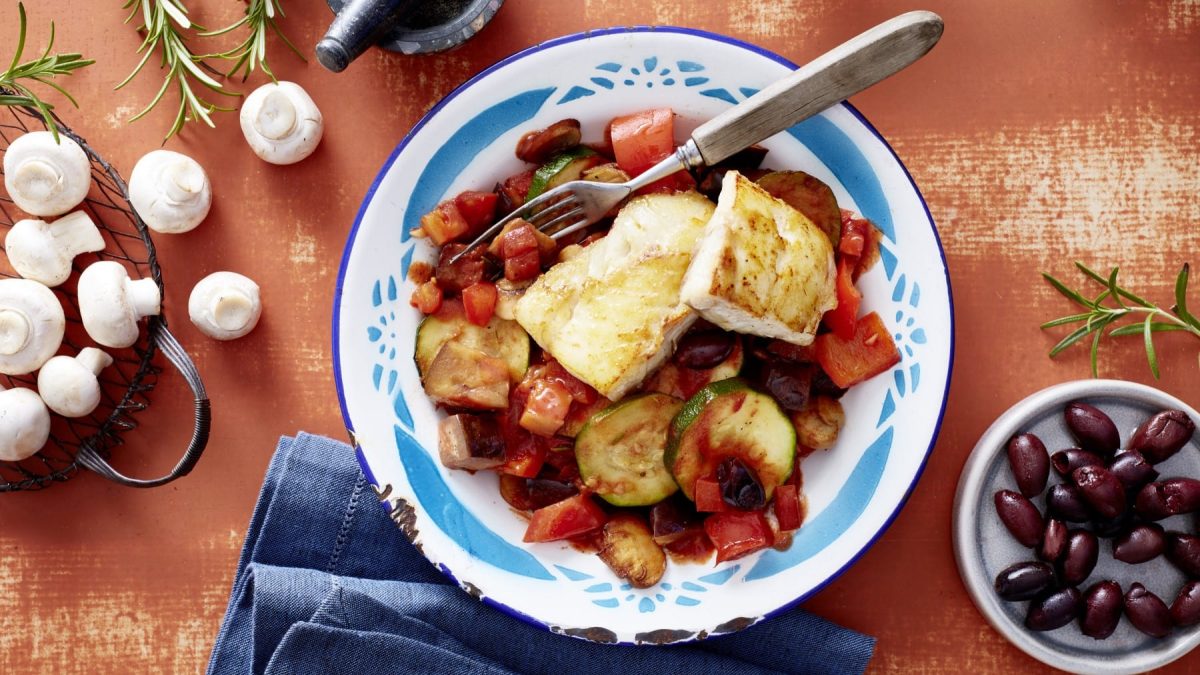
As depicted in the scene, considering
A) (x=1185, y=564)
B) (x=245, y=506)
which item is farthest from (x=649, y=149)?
(x=1185, y=564)

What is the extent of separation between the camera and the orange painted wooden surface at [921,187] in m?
2.93

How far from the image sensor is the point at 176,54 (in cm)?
285

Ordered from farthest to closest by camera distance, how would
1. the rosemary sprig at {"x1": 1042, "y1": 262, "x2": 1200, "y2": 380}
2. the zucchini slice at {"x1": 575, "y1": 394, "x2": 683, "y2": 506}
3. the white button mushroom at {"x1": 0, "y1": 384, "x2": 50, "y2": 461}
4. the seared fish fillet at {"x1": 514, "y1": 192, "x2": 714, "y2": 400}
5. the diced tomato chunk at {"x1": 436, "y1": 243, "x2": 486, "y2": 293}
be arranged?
the white button mushroom at {"x1": 0, "y1": 384, "x2": 50, "y2": 461} < the rosemary sprig at {"x1": 1042, "y1": 262, "x2": 1200, "y2": 380} < the diced tomato chunk at {"x1": 436, "y1": 243, "x2": 486, "y2": 293} < the zucchini slice at {"x1": 575, "y1": 394, "x2": 683, "y2": 506} < the seared fish fillet at {"x1": 514, "y1": 192, "x2": 714, "y2": 400}

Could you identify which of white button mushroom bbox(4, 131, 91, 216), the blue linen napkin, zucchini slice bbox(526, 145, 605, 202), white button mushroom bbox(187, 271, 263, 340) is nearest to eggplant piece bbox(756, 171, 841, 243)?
zucchini slice bbox(526, 145, 605, 202)

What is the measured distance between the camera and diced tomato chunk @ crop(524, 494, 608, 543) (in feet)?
8.57

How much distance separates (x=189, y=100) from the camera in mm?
2943

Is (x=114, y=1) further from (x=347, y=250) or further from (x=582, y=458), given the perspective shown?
(x=582, y=458)

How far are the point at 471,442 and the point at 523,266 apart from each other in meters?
0.49

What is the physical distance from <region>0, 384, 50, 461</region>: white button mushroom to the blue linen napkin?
689mm

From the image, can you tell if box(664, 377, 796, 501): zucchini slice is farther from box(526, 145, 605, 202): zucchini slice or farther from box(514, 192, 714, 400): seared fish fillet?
box(526, 145, 605, 202): zucchini slice

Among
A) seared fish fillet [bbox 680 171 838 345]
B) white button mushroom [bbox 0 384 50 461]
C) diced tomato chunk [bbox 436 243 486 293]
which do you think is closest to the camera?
seared fish fillet [bbox 680 171 838 345]

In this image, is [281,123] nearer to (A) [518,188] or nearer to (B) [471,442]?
(A) [518,188]

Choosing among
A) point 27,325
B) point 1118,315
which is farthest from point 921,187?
point 27,325

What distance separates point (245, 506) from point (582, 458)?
1210 millimetres
